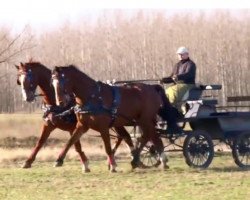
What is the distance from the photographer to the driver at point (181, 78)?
1245 cm

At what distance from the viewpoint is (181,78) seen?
41.0 ft

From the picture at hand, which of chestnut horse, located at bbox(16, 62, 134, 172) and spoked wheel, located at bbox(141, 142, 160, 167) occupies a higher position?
chestnut horse, located at bbox(16, 62, 134, 172)

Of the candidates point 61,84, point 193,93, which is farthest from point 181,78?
point 61,84

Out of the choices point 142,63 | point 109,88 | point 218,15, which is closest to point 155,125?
point 109,88

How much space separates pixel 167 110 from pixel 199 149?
882mm

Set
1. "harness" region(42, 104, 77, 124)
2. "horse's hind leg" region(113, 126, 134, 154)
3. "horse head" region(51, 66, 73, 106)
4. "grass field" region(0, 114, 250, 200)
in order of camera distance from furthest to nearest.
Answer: "horse's hind leg" region(113, 126, 134, 154), "harness" region(42, 104, 77, 124), "horse head" region(51, 66, 73, 106), "grass field" region(0, 114, 250, 200)

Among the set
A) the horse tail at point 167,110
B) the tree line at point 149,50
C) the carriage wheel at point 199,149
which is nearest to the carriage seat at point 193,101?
the horse tail at point 167,110

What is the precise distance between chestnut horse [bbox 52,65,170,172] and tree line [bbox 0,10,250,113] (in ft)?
84.8

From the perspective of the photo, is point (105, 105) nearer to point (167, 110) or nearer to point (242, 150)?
point (167, 110)

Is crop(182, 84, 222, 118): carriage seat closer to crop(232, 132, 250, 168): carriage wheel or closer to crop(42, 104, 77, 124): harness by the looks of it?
crop(232, 132, 250, 168): carriage wheel

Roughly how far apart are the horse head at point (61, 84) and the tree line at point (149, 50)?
26.9m

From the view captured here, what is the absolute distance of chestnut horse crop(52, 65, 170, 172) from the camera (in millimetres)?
11359

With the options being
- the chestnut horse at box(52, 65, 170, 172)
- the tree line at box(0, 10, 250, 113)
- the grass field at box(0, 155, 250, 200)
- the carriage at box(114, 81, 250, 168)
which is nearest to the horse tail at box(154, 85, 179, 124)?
the carriage at box(114, 81, 250, 168)

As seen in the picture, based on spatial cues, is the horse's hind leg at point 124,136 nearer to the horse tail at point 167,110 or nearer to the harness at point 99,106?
the horse tail at point 167,110
